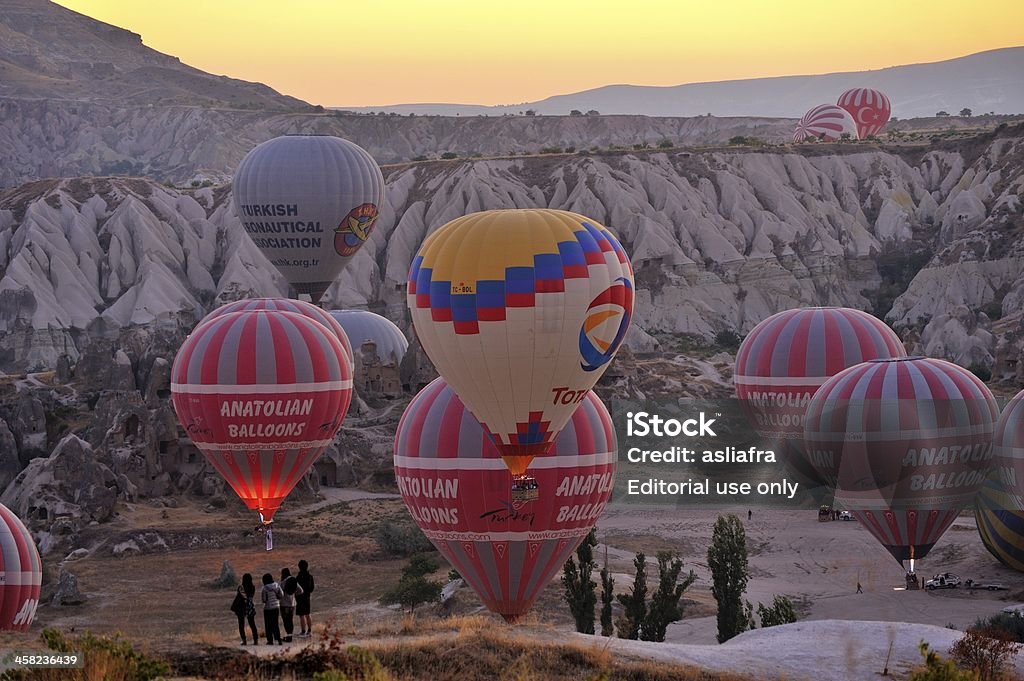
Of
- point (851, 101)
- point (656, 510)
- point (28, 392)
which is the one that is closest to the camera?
point (656, 510)

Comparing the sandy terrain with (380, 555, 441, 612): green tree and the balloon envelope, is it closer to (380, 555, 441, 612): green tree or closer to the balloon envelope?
(380, 555, 441, 612): green tree

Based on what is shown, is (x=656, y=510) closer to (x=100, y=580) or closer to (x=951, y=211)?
(x=100, y=580)

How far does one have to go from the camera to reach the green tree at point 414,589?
3925 centimetres

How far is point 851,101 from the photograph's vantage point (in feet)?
418

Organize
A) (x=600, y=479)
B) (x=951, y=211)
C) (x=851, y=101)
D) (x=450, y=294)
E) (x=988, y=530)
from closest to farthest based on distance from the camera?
(x=450, y=294) → (x=600, y=479) → (x=988, y=530) → (x=951, y=211) → (x=851, y=101)

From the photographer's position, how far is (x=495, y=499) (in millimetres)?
34531

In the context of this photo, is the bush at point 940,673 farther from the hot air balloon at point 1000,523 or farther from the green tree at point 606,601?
the hot air balloon at point 1000,523

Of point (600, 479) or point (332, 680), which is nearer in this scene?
point (332, 680)

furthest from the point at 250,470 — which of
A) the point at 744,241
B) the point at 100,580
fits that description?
the point at 744,241

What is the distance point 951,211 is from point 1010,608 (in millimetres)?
63419

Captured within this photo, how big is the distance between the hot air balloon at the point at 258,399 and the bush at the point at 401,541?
9.76ft

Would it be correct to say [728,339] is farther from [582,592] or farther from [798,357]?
[582,592]

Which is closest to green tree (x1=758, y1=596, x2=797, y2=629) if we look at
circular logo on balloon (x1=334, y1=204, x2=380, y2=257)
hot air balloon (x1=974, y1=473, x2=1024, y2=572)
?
hot air balloon (x1=974, y1=473, x2=1024, y2=572)

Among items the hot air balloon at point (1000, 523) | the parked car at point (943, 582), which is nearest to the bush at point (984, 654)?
the hot air balloon at point (1000, 523)
